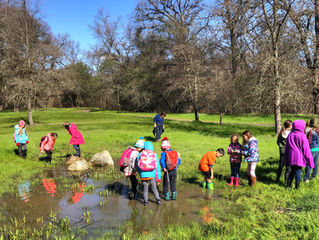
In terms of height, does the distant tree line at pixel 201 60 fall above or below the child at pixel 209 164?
above

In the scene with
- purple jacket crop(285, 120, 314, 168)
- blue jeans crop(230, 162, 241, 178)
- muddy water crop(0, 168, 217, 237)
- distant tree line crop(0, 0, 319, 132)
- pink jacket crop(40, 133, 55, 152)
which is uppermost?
distant tree line crop(0, 0, 319, 132)

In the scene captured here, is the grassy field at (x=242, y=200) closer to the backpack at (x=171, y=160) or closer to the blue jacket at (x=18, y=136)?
the blue jacket at (x=18, y=136)

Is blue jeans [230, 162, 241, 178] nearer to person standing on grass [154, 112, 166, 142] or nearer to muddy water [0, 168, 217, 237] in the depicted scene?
muddy water [0, 168, 217, 237]

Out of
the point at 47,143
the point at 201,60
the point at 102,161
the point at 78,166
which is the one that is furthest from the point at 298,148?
the point at 201,60

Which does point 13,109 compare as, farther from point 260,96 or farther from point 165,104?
point 260,96

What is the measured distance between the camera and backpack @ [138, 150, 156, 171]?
6250 mm

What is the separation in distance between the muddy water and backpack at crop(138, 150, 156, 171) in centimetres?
88

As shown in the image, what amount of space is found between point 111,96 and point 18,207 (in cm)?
4230

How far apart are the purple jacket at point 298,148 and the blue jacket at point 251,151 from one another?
78 cm

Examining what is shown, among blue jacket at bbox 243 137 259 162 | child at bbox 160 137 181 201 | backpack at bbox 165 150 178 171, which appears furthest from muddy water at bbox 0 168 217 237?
blue jacket at bbox 243 137 259 162

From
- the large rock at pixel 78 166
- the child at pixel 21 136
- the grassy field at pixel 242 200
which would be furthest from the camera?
the child at pixel 21 136

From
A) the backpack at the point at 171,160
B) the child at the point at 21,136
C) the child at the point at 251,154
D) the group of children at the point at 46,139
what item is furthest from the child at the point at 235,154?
the child at the point at 21,136

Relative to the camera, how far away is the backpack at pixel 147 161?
6250 mm

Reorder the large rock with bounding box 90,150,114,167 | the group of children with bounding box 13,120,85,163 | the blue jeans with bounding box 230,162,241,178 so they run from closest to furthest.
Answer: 1. the blue jeans with bounding box 230,162,241,178
2. the large rock with bounding box 90,150,114,167
3. the group of children with bounding box 13,120,85,163
